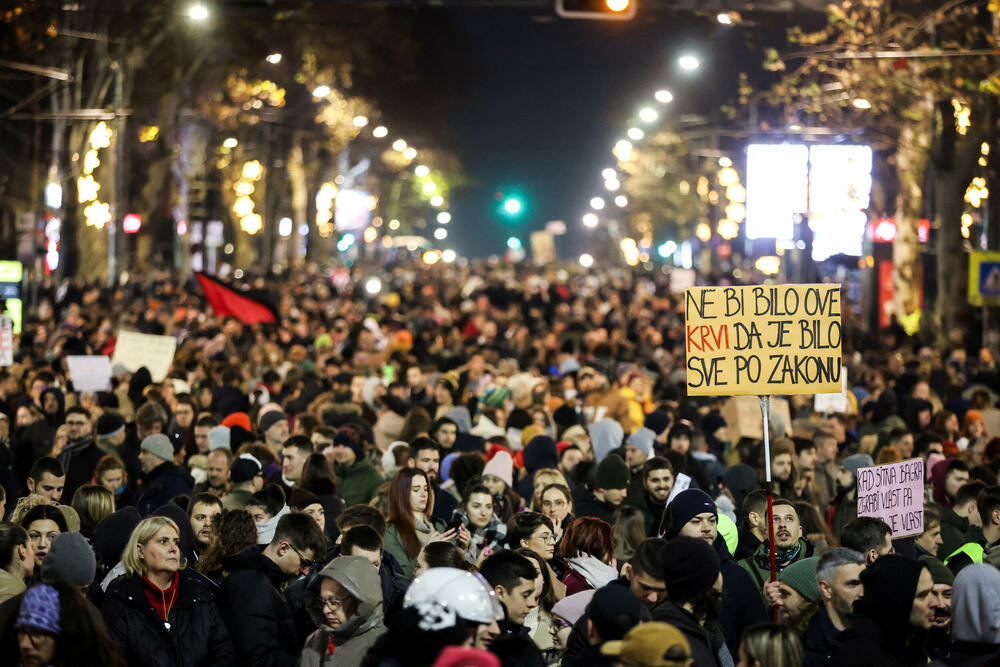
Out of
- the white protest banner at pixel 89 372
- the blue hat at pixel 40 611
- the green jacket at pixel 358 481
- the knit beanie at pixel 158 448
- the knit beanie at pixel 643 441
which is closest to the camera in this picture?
the blue hat at pixel 40 611

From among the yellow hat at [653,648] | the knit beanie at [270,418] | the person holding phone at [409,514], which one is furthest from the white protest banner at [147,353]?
the yellow hat at [653,648]

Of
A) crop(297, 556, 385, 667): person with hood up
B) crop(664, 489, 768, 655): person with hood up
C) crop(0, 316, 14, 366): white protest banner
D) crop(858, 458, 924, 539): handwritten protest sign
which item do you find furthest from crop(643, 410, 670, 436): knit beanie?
crop(297, 556, 385, 667): person with hood up

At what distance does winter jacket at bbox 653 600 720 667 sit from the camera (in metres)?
6.07

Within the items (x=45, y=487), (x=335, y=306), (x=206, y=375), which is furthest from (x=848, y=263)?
(x=45, y=487)

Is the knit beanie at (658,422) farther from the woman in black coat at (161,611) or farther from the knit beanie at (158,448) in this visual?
the woman in black coat at (161,611)

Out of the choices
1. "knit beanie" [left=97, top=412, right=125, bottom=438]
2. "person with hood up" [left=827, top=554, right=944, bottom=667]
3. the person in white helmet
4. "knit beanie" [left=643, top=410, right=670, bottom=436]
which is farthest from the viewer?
"knit beanie" [left=643, top=410, right=670, bottom=436]

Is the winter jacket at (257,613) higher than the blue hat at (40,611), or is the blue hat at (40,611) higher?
the blue hat at (40,611)

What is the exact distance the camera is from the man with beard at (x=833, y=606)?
6.73 m

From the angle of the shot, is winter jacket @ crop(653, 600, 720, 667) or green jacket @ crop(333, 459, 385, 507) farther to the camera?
green jacket @ crop(333, 459, 385, 507)

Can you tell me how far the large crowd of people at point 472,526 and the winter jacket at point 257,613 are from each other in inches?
0.4

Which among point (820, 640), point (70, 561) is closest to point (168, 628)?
point (70, 561)

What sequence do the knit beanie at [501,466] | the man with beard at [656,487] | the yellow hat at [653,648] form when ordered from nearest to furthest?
the yellow hat at [653,648], the man with beard at [656,487], the knit beanie at [501,466]

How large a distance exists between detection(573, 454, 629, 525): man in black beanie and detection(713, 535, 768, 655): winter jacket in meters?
3.01

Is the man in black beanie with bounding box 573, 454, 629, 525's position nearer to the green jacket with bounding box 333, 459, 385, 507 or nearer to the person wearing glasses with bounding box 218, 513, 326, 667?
the green jacket with bounding box 333, 459, 385, 507
